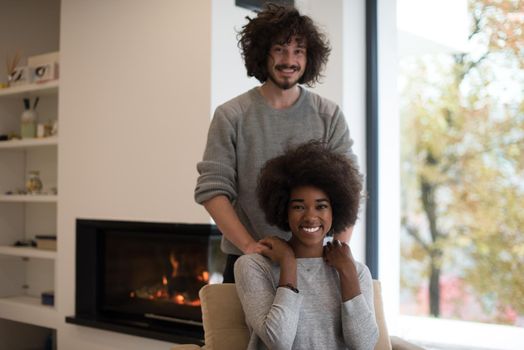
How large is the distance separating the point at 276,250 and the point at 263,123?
16.5 inches

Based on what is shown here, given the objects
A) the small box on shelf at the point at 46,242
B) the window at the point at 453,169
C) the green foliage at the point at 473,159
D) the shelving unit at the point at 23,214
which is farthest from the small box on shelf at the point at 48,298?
the green foliage at the point at 473,159

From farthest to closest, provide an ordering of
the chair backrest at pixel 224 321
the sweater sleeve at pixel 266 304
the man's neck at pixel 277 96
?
the man's neck at pixel 277 96, the chair backrest at pixel 224 321, the sweater sleeve at pixel 266 304

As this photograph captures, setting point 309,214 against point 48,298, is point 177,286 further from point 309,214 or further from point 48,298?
point 309,214

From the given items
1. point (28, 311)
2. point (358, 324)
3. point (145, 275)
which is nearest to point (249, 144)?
point (358, 324)

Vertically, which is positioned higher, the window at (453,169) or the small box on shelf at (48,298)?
the window at (453,169)

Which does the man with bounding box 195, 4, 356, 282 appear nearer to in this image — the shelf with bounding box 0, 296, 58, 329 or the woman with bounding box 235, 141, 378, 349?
the woman with bounding box 235, 141, 378, 349

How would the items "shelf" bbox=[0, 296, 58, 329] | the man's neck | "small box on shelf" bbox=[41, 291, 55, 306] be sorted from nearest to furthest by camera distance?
the man's neck, "shelf" bbox=[0, 296, 58, 329], "small box on shelf" bbox=[41, 291, 55, 306]

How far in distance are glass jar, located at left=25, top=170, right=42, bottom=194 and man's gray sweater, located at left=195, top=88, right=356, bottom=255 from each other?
8.61 ft

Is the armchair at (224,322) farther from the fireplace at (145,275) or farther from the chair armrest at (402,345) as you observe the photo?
the fireplace at (145,275)

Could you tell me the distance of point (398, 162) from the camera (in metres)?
3.58

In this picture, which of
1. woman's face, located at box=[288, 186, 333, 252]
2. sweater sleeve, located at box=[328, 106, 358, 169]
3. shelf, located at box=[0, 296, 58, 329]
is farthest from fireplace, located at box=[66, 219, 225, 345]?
woman's face, located at box=[288, 186, 333, 252]

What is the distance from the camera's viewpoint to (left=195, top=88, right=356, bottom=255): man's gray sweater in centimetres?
187

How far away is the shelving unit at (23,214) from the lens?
14.0 ft

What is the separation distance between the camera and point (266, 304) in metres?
1.59
